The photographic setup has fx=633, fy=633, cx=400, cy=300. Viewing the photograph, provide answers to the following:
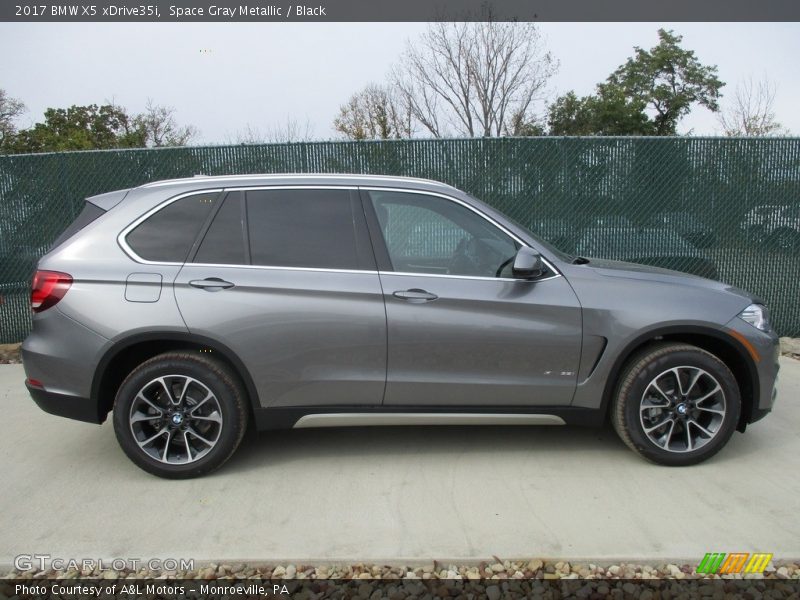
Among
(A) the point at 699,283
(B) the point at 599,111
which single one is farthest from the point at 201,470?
(B) the point at 599,111

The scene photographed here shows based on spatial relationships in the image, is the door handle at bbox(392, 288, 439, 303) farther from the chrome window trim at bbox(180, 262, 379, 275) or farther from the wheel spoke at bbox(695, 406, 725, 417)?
the wheel spoke at bbox(695, 406, 725, 417)

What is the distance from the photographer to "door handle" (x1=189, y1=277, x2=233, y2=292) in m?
3.78

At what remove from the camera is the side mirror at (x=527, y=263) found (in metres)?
3.71

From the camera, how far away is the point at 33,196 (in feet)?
24.0

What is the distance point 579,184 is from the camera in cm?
722

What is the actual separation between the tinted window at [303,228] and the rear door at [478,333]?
199mm

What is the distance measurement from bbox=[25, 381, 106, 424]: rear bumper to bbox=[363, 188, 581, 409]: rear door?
1.79m

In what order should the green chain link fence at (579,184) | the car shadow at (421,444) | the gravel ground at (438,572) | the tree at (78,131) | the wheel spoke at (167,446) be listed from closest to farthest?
the gravel ground at (438,572)
the wheel spoke at (167,446)
the car shadow at (421,444)
the green chain link fence at (579,184)
the tree at (78,131)

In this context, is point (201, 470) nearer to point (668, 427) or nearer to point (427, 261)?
point (427, 261)

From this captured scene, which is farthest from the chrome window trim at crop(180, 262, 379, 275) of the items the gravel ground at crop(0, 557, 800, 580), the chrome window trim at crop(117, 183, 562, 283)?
the gravel ground at crop(0, 557, 800, 580)

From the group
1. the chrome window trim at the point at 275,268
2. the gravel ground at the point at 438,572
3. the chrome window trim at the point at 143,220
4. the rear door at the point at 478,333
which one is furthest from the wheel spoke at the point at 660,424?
the chrome window trim at the point at 143,220

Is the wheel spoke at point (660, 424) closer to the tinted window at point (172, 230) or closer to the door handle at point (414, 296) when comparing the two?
the door handle at point (414, 296)

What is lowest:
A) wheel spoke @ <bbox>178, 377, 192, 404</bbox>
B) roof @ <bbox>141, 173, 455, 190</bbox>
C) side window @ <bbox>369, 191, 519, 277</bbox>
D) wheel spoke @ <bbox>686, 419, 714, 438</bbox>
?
wheel spoke @ <bbox>686, 419, 714, 438</bbox>

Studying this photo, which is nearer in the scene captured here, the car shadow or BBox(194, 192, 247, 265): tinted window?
BBox(194, 192, 247, 265): tinted window
